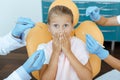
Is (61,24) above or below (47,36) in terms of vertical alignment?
above

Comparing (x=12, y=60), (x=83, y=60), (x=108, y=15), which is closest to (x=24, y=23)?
(x=83, y=60)

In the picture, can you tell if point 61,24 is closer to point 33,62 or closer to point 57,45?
point 57,45

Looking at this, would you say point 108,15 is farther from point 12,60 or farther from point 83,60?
point 83,60

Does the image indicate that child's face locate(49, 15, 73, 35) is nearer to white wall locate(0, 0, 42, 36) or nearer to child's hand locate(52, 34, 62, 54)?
child's hand locate(52, 34, 62, 54)

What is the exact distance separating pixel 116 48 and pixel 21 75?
1948mm

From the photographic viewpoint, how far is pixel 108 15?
8.85 ft

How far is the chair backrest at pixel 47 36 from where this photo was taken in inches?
58.7

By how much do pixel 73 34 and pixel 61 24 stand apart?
0.29 m

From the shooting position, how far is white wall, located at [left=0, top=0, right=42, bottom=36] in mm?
3117

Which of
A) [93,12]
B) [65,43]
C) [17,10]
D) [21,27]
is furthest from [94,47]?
[17,10]

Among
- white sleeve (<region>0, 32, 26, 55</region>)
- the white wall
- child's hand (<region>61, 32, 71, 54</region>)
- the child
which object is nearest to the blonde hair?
the child

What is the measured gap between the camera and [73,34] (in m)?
1.63

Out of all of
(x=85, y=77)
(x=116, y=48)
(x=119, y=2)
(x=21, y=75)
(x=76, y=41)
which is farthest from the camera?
(x=116, y=48)

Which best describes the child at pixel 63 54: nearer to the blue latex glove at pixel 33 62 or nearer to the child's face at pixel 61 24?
the child's face at pixel 61 24
